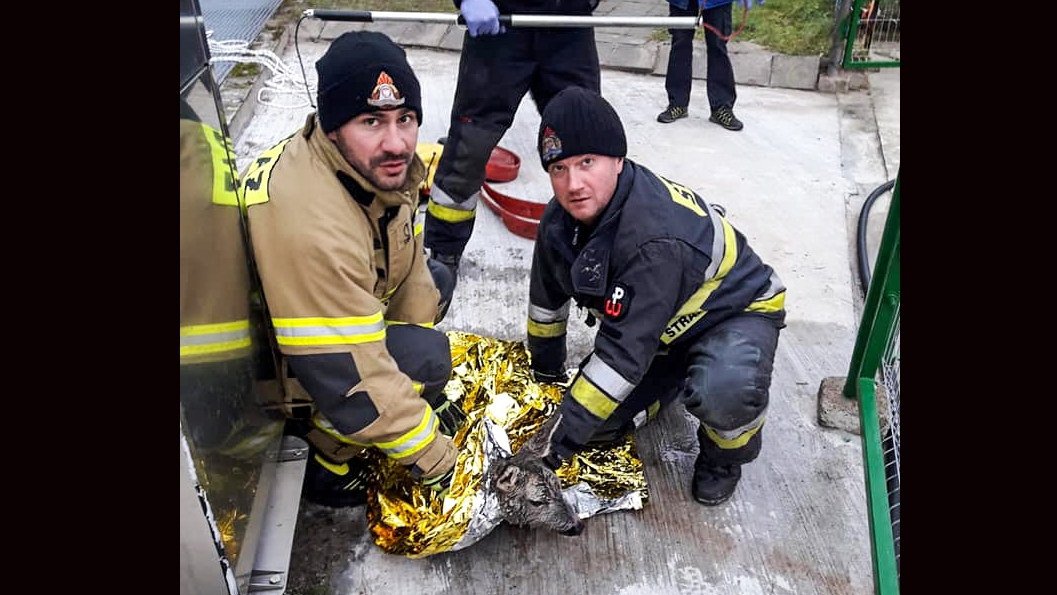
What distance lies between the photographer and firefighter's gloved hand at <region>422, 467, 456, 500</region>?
2232 millimetres

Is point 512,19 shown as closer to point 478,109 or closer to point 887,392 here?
point 478,109

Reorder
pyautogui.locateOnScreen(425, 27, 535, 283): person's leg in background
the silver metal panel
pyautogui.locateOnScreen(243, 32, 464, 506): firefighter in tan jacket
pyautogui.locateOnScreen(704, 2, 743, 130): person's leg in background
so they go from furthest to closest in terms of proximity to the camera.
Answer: pyautogui.locateOnScreen(704, 2, 743, 130): person's leg in background → pyautogui.locateOnScreen(425, 27, 535, 283): person's leg in background → the silver metal panel → pyautogui.locateOnScreen(243, 32, 464, 506): firefighter in tan jacket

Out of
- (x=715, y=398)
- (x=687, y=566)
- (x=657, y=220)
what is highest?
(x=657, y=220)

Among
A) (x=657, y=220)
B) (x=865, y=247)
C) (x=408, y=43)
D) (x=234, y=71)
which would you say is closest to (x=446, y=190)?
(x=657, y=220)

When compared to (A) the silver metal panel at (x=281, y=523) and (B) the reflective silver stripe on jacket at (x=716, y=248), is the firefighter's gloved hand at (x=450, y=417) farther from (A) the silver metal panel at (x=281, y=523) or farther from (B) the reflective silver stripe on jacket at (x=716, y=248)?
(B) the reflective silver stripe on jacket at (x=716, y=248)

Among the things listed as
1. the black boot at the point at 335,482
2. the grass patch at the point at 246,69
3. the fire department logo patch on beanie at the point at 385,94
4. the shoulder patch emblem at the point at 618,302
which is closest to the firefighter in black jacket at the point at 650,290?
the shoulder patch emblem at the point at 618,302

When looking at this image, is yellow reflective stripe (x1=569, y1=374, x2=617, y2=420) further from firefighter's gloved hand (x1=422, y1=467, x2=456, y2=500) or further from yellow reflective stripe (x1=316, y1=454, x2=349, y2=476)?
yellow reflective stripe (x1=316, y1=454, x2=349, y2=476)

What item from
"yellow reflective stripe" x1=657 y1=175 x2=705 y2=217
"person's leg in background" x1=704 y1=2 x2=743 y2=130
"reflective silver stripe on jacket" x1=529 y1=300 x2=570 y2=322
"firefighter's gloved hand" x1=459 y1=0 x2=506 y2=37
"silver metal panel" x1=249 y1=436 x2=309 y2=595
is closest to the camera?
"silver metal panel" x1=249 y1=436 x2=309 y2=595

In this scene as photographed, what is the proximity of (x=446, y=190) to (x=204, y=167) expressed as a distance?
173cm

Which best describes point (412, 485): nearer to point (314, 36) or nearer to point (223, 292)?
point (223, 292)

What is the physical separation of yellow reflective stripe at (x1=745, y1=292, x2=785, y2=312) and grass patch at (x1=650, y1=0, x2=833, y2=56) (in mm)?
4190

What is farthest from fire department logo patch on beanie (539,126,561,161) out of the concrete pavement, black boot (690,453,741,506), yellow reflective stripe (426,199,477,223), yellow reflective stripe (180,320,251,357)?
the concrete pavement

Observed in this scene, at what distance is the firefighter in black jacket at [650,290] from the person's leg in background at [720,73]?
9.47 ft

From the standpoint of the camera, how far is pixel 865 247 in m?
3.82
